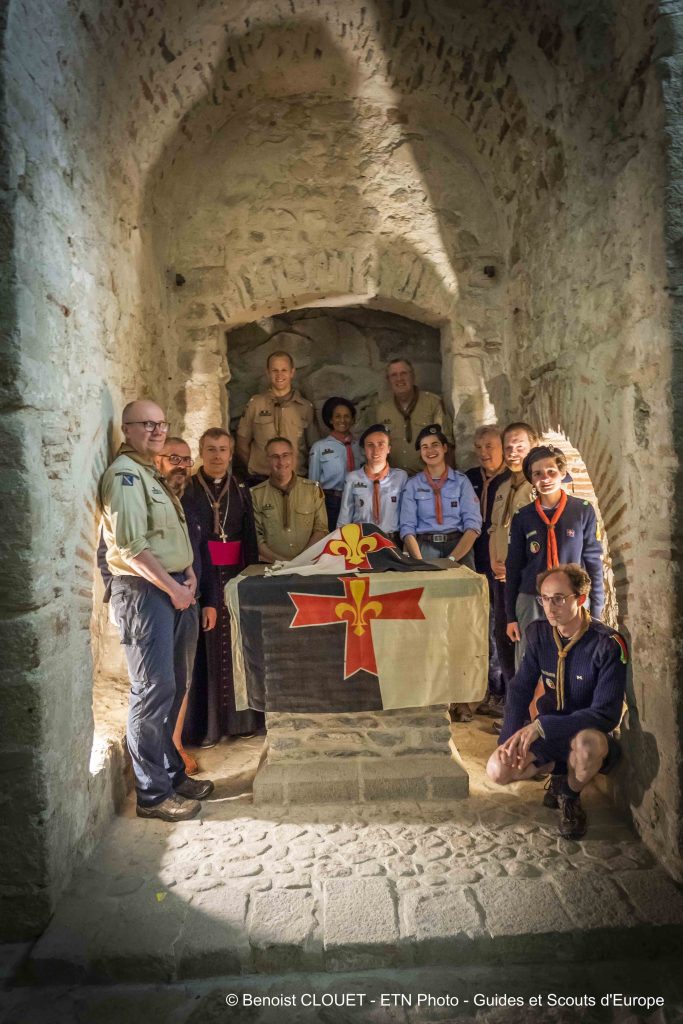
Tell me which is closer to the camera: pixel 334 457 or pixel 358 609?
pixel 358 609

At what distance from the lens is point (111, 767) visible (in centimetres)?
334

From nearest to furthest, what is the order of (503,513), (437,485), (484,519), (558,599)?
(558,599) < (503,513) < (437,485) < (484,519)

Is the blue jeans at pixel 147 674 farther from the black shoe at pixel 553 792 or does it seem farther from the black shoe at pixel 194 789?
the black shoe at pixel 553 792

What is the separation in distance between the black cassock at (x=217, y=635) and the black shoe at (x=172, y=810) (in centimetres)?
82

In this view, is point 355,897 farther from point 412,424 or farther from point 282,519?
point 412,424

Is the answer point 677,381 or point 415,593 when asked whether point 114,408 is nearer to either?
point 415,593

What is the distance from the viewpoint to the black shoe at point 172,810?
3260 millimetres

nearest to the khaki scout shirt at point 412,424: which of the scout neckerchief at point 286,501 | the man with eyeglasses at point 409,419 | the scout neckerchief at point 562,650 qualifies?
the man with eyeglasses at point 409,419

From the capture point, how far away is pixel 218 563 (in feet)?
13.4

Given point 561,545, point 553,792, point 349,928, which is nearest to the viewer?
point 349,928

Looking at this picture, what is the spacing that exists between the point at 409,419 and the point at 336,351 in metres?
1.10

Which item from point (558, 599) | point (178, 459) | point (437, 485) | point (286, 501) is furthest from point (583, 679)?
point (178, 459)

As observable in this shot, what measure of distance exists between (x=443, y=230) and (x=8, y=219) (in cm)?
323

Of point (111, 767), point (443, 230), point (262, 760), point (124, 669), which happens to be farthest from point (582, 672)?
point (443, 230)
